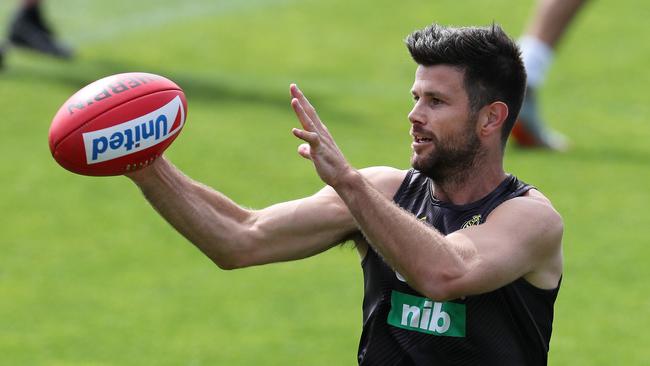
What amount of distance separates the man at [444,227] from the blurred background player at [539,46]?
6.84 m

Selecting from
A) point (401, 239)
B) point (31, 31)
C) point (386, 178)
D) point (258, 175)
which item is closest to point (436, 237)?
point (401, 239)

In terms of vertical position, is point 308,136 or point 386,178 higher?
point 308,136

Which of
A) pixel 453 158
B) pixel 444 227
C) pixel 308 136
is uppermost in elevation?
pixel 308 136

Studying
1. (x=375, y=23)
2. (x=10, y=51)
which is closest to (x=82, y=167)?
(x=10, y=51)

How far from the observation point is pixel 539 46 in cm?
1238

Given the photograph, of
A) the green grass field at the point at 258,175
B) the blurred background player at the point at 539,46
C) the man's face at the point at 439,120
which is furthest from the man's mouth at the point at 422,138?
the blurred background player at the point at 539,46

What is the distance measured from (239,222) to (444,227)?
0.79 m

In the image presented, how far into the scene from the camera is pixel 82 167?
5.36 m

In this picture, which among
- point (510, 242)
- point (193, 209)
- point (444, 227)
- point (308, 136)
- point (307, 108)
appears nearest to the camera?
point (308, 136)

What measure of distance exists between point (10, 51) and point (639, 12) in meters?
7.78

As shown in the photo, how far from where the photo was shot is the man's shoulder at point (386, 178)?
5.43 m

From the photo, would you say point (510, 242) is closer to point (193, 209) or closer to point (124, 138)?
point (193, 209)

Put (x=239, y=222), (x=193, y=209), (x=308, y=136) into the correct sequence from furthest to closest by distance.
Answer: (x=239, y=222), (x=193, y=209), (x=308, y=136)

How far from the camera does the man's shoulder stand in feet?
17.8
